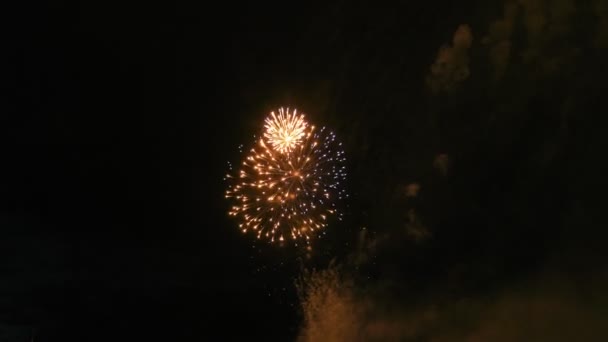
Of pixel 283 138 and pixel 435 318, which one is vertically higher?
pixel 283 138

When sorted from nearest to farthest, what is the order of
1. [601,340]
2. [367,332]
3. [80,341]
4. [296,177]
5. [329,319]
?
[601,340], [296,177], [329,319], [367,332], [80,341]

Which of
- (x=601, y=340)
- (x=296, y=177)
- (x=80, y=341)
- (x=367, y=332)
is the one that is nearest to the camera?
(x=601, y=340)

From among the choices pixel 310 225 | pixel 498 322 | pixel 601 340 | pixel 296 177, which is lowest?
pixel 601 340

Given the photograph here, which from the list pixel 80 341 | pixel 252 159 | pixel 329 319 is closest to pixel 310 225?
pixel 252 159

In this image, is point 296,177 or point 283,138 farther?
point 296,177

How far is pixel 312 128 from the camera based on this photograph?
15484mm

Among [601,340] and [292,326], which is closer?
[601,340]

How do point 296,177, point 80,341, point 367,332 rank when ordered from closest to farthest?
point 296,177
point 367,332
point 80,341

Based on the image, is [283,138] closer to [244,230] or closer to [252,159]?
[252,159]

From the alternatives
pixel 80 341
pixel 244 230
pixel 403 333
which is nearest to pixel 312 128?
pixel 244 230

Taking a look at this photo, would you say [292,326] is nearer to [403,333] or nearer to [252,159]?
[403,333]

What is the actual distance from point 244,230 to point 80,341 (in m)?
14.7

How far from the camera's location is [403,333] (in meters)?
22.9

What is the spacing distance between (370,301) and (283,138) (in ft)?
33.5
